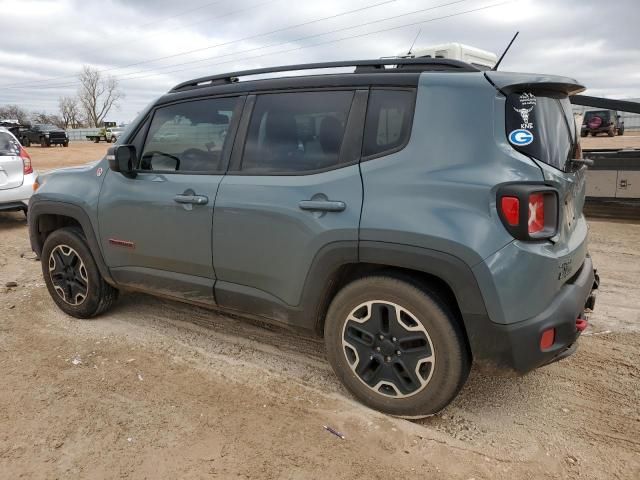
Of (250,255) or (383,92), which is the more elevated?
(383,92)

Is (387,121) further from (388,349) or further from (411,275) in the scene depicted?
(388,349)

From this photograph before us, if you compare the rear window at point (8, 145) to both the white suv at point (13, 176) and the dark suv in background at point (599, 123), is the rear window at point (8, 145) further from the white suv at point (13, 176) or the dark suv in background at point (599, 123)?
the dark suv in background at point (599, 123)

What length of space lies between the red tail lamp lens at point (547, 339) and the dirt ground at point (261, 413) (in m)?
0.55

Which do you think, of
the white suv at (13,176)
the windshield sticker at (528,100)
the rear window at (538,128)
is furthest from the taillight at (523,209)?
the white suv at (13,176)

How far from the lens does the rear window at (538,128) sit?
2.42m

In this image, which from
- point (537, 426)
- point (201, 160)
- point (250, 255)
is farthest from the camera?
point (201, 160)

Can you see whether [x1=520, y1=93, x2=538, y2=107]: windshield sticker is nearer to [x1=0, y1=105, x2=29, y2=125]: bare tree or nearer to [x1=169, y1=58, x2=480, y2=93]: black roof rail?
[x1=169, y1=58, x2=480, y2=93]: black roof rail

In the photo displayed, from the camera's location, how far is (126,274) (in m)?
3.80

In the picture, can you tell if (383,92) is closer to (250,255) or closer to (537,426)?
(250,255)

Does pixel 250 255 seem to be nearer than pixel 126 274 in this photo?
Yes

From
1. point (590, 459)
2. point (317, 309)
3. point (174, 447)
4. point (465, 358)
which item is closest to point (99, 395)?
point (174, 447)

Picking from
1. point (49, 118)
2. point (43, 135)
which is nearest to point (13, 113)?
point (49, 118)

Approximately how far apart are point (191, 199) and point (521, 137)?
6.48 ft

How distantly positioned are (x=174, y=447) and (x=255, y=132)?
72.1 inches
